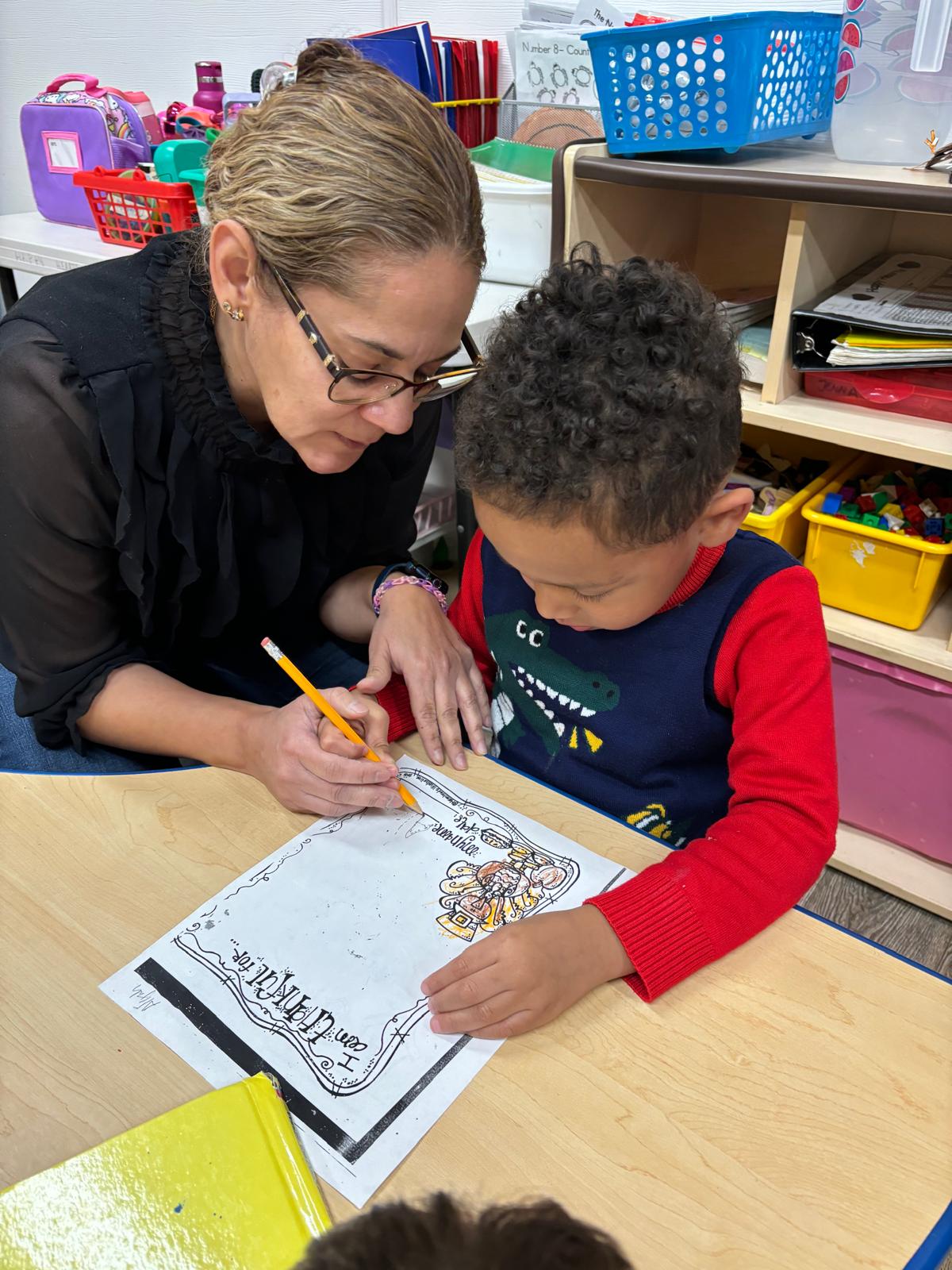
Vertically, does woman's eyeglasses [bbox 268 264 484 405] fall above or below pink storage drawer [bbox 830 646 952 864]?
above

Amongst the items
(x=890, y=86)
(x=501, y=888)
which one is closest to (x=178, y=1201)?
(x=501, y=888)

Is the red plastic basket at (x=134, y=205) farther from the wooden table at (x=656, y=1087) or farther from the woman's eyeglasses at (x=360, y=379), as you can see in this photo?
the wooden table at (x=656, y=1087)

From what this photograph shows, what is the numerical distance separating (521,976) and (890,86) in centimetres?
132

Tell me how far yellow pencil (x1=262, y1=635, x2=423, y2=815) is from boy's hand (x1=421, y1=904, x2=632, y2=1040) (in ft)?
0.62

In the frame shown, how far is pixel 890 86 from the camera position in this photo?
1.31 m

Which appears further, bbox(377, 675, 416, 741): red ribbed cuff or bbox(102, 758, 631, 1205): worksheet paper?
bbox(377, 675, 416, 741): red ribbed cuff

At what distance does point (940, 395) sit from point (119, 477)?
110 cm

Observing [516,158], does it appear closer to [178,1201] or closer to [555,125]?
[555,125]

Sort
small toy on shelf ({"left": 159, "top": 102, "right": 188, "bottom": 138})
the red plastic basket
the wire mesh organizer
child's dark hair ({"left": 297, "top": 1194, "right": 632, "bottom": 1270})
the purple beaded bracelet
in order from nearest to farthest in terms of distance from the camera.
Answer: child's dark hair ({"left": 297, "top": 1194, "right": 632, "bottom": 1270})
the purple beaded bracelet
the wire mesh organizer
the red plastic basket
small toy on shelf ({"left": 159, "top": 102, "right": 188, "bottom": 138})

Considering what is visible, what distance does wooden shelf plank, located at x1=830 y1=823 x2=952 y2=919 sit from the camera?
1568 mm

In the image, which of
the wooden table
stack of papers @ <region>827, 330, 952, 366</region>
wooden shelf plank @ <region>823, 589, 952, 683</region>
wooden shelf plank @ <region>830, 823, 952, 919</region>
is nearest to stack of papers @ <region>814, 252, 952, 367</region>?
stack of papers @ <region>827, 330, 952, 366</region>

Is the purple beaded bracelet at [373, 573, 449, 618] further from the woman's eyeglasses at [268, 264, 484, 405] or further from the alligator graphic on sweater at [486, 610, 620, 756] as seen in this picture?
the woman's eyeglasses at [268, 264, 484, 405]

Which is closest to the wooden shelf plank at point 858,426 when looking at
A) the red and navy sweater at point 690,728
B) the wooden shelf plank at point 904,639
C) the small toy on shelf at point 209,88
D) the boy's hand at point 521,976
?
the wooden shelf plank at point 904,639

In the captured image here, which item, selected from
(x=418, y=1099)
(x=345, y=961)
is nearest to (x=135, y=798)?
(x=345, y=961)
